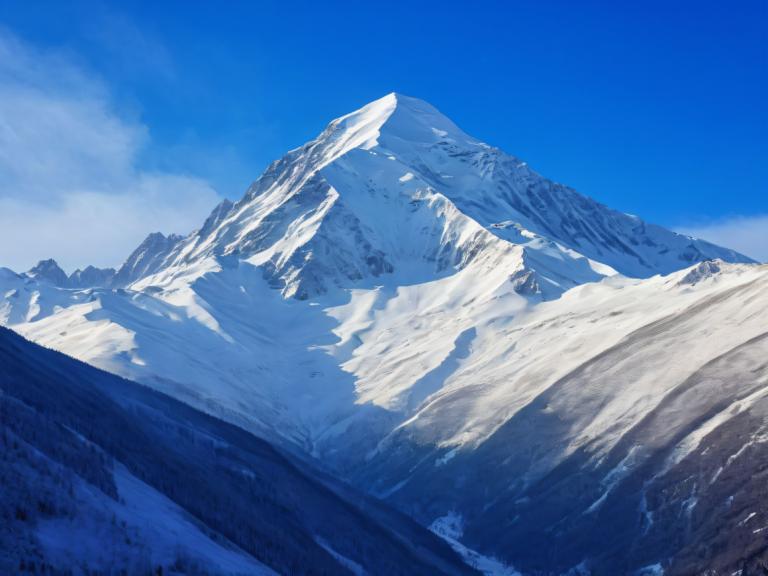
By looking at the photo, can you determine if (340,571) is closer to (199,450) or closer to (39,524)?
(199,450)

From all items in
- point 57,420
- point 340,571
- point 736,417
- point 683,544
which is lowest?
point 340,571

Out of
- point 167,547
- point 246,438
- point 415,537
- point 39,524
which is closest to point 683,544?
point 415,537

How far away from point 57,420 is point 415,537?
329 ft

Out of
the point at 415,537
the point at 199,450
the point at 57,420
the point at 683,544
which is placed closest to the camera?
the point at 57,420

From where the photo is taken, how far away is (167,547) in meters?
75.1

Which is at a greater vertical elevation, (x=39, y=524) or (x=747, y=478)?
(x=747, y=478)

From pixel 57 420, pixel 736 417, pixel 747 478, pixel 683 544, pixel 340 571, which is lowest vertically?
pixel 340 571

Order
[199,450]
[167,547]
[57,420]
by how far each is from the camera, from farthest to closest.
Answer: [199,450]
[57,420]
[167,547]

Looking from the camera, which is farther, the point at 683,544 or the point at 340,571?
the point at 683,544

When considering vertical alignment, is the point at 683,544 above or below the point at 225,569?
above

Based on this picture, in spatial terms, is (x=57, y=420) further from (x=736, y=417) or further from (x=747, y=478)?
(x=736, y=417)

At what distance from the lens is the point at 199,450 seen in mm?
151625

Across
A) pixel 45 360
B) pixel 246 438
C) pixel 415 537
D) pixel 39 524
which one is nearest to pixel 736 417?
pixel 415 537

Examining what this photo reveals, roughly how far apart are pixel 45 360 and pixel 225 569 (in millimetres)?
87122
